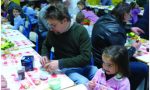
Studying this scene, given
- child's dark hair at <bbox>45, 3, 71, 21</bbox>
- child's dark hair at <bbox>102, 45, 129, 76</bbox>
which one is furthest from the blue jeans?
child's dark hair at <bbox>45, 3, 71, 21</bbox>

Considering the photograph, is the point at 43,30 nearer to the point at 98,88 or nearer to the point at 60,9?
the point at 60,9

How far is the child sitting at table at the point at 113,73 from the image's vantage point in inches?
69.2

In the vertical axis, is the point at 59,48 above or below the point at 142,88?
above

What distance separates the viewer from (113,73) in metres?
1.80

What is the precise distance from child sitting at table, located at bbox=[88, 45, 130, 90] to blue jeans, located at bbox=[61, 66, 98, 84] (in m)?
0.21

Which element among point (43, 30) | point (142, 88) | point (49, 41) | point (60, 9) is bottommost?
point (142, 88)

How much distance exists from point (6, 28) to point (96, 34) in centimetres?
183

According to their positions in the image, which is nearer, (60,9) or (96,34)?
(60,9)

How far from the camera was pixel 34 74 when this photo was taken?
1989 millimetres

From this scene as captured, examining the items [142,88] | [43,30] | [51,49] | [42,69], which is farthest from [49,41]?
[43,30]

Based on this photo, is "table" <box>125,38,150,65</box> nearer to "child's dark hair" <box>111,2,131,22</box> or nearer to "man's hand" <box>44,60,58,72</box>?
"child's dark hair" <box>111,2,131,22</box>

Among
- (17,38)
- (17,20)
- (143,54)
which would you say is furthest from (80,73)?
(17,20)

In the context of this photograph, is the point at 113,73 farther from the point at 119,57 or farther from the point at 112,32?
the point at 112,32

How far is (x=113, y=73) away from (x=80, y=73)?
51 centimetres
